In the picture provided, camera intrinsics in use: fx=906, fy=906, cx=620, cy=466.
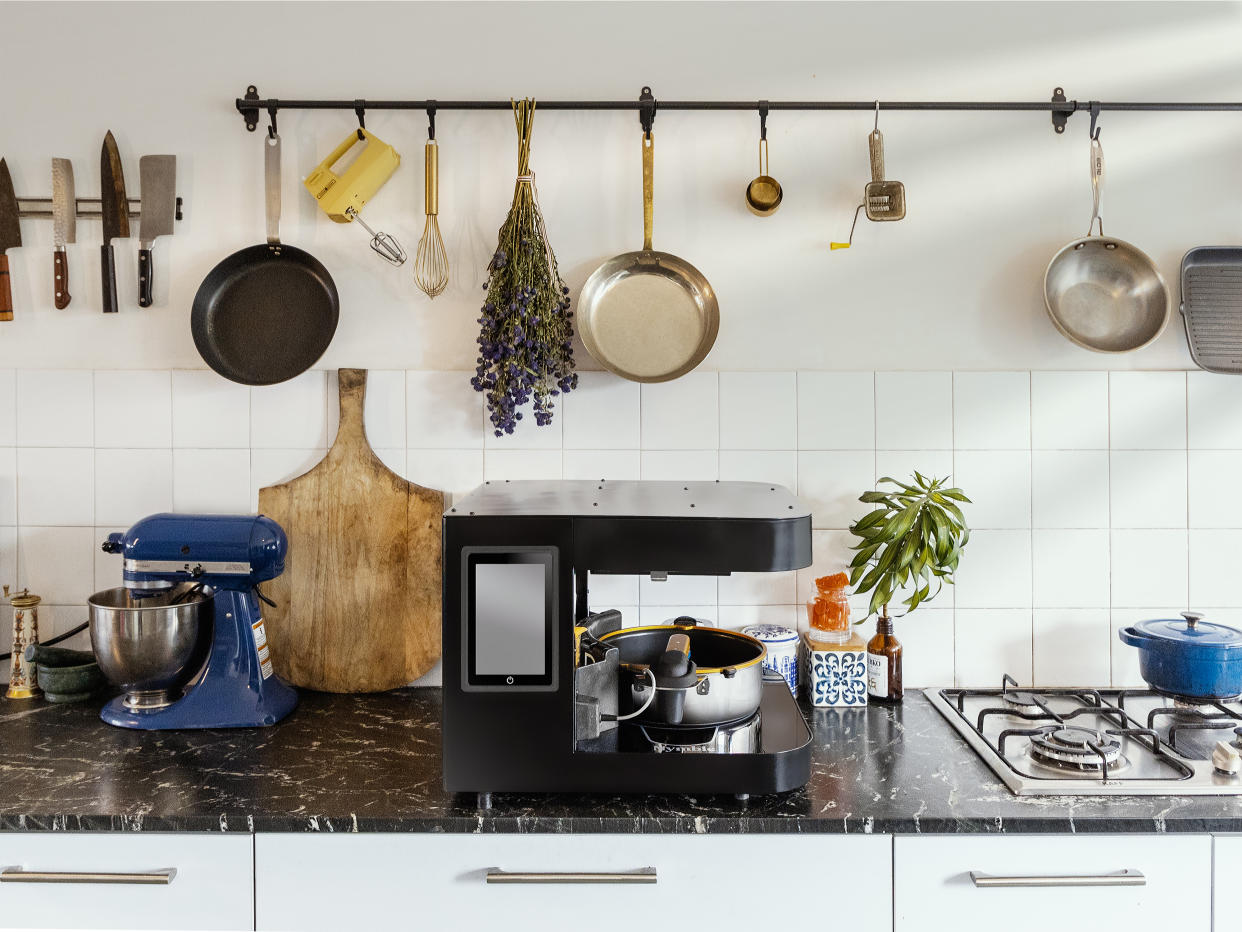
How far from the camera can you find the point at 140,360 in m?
1.98

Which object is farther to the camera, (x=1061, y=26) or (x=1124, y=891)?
(x=1061, y=26)

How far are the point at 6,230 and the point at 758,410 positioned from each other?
1.66 metres

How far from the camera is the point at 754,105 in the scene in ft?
6.23

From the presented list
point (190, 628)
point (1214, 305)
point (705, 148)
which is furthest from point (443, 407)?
point (1214, 305)

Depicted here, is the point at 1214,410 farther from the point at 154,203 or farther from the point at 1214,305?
the point at 154,203

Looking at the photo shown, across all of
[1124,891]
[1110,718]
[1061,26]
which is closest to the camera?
[1124,891]

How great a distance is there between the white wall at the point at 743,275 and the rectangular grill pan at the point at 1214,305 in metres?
0.04

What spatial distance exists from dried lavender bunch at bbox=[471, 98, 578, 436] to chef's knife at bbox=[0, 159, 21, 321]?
3.38ft

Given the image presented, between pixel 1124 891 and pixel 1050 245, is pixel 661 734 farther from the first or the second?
pixel 1050 245

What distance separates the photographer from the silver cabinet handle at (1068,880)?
1.36 m

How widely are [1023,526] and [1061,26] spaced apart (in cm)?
107

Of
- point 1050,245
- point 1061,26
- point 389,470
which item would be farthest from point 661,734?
point 1061,26

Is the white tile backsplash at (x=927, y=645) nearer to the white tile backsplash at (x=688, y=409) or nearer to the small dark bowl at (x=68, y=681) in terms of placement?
the white tile backsplash at (x=688, y=409)

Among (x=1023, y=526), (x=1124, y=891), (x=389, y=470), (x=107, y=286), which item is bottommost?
(x=1124, y=891)
